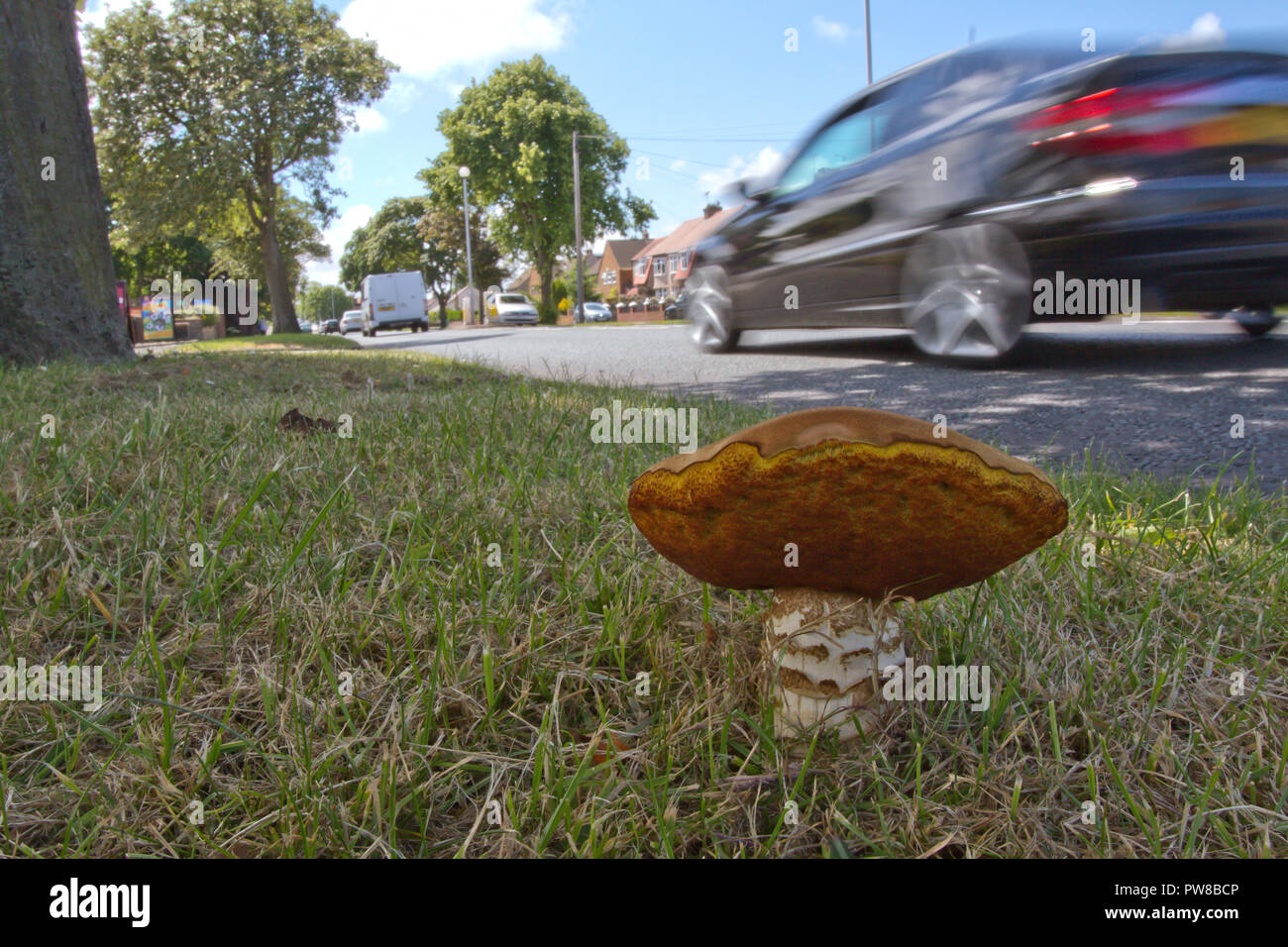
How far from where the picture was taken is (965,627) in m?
1.47

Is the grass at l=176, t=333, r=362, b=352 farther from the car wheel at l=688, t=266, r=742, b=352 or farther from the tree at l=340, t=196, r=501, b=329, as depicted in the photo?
the tree at l=340, t=196, r=501, b=329

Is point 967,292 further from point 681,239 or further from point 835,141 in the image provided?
point 681,239

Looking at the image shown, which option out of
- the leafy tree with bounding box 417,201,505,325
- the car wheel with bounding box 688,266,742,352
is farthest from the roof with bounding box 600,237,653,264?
the car wheel with bounding box 688,266,742,352

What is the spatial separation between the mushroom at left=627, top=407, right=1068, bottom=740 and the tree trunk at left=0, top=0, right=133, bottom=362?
6286 millimetres

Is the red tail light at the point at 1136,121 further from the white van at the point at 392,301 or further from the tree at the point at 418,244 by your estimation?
the tree at the point at 418,244

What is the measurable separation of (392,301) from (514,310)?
5.06m

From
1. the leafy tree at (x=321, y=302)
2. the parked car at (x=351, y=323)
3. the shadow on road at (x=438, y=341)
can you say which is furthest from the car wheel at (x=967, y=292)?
the leafy tree at (x=321, y=302)

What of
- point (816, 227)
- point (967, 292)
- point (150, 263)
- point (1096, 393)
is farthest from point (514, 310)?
point (150, 263)

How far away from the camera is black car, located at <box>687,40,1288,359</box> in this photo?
3514 mm

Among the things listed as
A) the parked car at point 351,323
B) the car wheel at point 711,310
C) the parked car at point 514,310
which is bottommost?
the car wheel at point 711,310

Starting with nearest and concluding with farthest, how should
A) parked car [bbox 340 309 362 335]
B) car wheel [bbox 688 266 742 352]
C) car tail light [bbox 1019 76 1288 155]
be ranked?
car tail light [bbox 1019 76 1288 155]
car wheel [bbox 688 266 742 352]
parked car [bbox 340 309 362 335]

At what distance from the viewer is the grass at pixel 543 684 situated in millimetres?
1118

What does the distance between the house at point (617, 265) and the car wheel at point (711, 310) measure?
48941mm

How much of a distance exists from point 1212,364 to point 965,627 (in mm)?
3931
